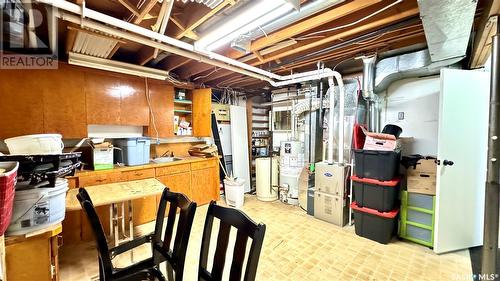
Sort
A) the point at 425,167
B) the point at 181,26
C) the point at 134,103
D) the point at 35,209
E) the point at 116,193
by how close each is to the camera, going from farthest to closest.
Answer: the point at 134,103 → the point at 425,167 → the point at 116,193 → the point at 181,26 → the point at 35,209

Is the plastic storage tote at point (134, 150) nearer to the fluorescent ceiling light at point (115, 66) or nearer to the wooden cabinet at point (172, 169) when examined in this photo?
the wooden cabinet at point (172, 169)

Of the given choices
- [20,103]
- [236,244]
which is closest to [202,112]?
[20,103]

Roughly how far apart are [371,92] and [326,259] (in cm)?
236

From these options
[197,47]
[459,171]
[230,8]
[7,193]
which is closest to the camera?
[7,193]

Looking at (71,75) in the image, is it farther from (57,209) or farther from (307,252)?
(307,252)

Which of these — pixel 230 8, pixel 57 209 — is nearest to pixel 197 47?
pixel 230 8

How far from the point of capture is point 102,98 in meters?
2.99

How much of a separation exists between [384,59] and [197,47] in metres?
2.61

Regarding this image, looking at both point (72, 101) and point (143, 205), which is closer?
point (72, 101)

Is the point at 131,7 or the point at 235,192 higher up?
the point at 131,7

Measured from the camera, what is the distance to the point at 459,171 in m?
2.39

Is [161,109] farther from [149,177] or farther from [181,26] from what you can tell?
[181,26]

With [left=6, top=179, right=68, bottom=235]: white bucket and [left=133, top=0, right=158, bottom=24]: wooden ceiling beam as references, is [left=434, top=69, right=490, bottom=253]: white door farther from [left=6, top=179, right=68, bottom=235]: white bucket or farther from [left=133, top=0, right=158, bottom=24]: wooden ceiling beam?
[left=6, top=179, right=68, bottom=235]: white bucket

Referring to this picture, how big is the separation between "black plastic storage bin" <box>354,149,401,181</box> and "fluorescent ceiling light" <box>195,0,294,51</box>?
2.14 m
